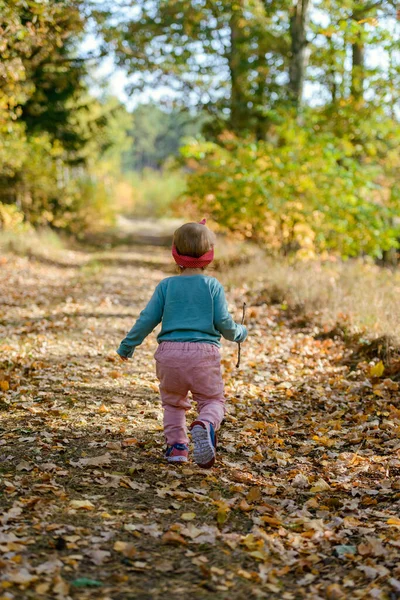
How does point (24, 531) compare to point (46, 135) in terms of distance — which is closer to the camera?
point (24, 531)

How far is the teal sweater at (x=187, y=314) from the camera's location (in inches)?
175

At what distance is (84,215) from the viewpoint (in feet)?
83.0

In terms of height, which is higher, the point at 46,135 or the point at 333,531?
the point at 46,135

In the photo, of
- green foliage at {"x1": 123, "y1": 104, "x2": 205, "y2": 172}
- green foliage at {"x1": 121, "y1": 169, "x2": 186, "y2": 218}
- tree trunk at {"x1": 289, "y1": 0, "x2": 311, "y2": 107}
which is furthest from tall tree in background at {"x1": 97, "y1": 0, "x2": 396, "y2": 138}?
green foliage at {"x1": 123, "y1": 104, "x2": 205, "y2": 172}

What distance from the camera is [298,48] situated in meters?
14.7

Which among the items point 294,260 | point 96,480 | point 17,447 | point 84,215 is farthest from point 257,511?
point 84,215

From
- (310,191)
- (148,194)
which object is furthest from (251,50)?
(148,194)

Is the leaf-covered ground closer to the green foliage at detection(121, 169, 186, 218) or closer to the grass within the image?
the grass

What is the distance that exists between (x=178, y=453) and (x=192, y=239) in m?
1.56

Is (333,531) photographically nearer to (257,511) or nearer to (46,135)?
(257,511)

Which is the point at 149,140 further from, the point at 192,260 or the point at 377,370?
the point at 192,260

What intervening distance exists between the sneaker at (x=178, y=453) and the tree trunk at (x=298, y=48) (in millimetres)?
11457

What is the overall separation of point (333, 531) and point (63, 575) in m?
1.64

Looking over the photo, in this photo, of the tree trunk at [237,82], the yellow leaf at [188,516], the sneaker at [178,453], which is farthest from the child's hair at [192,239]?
the tree trunk at [237,82]
